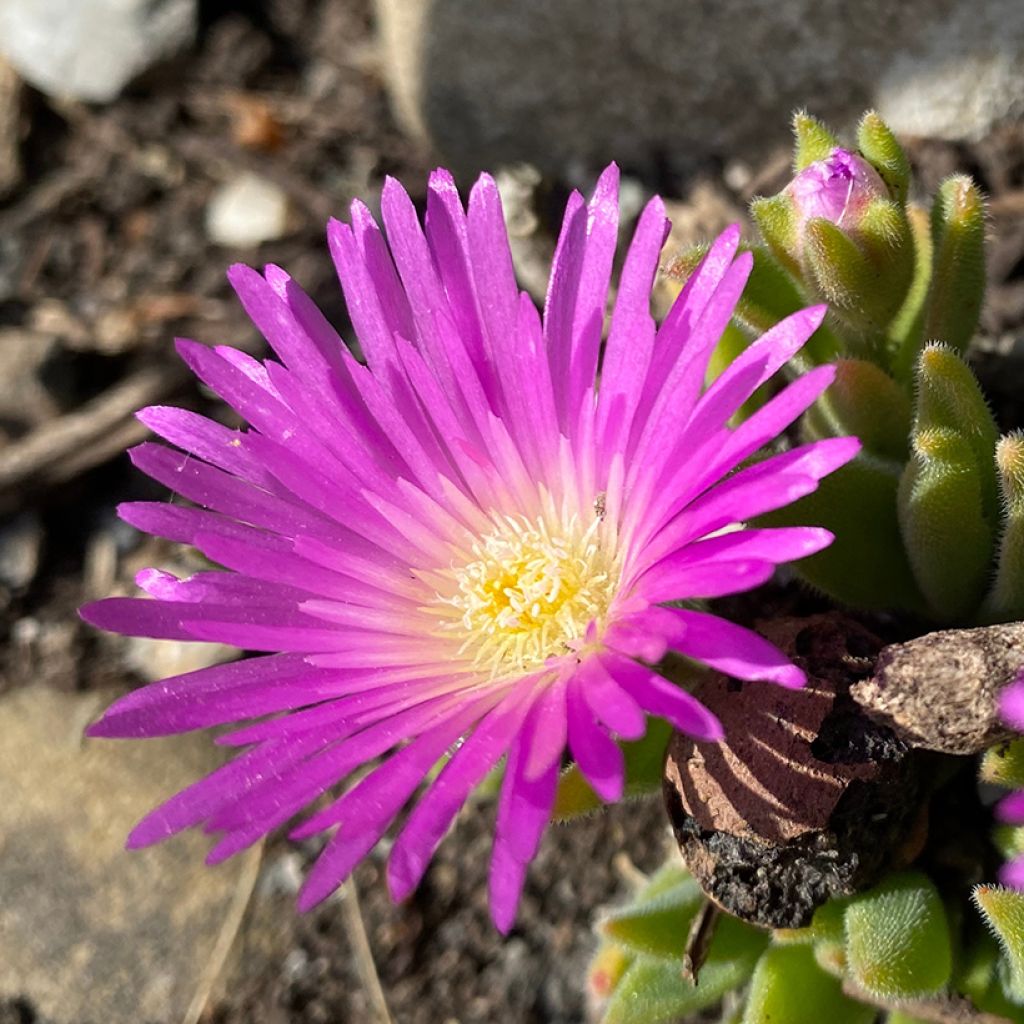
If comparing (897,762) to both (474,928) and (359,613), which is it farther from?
(474,928)

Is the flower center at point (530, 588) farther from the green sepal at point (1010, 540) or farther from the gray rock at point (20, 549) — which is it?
the gray rock at point (20, 549)

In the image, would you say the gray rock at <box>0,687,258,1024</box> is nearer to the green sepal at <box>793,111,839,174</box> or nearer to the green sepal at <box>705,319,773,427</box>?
the green sepal at <box>705,319,773,427</box>

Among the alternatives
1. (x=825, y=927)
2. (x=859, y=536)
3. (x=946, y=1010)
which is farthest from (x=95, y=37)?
(x=946, y=1010)

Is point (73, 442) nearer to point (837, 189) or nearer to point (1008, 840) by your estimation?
point (837, 189)

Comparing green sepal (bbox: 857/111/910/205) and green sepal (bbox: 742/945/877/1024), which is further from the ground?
green sepal (bbox: 857/111/910/205)

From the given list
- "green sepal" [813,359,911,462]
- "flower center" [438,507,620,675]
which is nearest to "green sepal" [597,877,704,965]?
"flower center" [438,507,620,675]

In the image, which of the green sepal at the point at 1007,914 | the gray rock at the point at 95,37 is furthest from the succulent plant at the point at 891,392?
the gray rock at the point at 95,37

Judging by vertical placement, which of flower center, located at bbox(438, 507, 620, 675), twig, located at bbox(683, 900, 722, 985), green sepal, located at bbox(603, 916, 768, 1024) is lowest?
green sepal, located at bbox(603, 916, 768, 1024)

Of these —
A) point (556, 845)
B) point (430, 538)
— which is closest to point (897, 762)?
point (430, 538)
